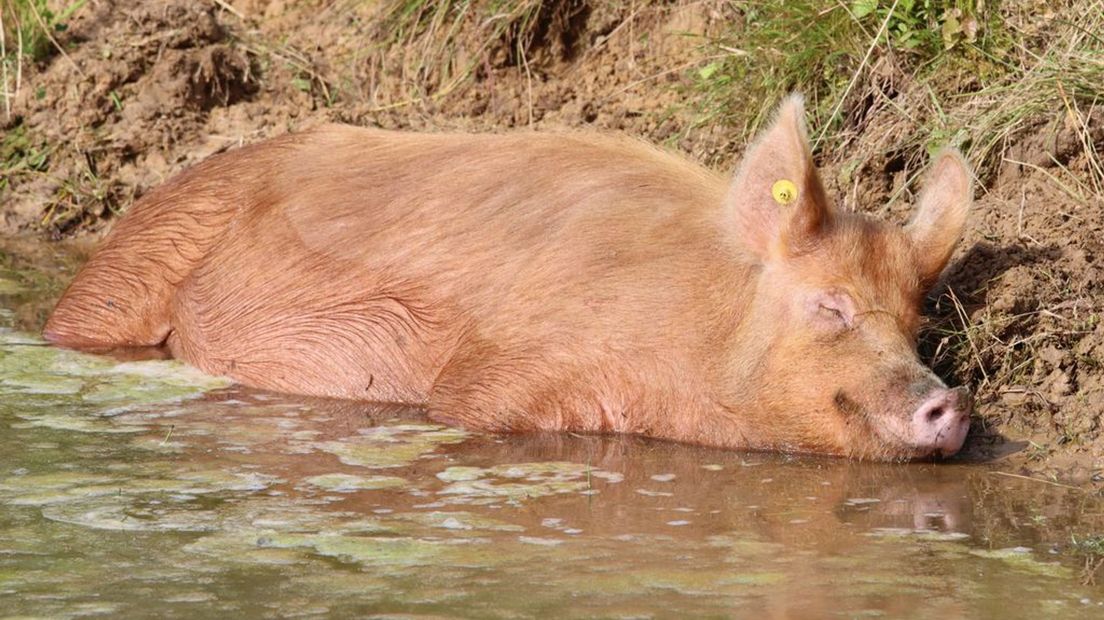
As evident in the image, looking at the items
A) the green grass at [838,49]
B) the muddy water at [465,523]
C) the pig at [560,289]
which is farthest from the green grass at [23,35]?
the green grass at [838,49]

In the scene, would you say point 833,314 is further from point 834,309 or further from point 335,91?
point 335,91

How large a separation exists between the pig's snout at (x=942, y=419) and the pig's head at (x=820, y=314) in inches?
1.4

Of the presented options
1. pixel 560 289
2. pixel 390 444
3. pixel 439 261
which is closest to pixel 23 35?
pixel 439 261

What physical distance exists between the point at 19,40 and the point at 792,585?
689cm

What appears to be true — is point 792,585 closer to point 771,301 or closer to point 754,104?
point 771,301

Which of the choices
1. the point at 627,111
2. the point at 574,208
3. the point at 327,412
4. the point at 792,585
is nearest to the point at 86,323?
the point at 327,412

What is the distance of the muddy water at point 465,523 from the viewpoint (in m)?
4.40

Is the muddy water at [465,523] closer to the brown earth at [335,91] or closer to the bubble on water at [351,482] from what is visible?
the bubble on water at [351,482]

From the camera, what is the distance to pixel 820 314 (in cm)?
614

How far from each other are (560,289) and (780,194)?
90 centimetres

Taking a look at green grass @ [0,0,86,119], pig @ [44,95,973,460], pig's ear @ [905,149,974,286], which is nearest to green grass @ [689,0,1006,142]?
pig @ [44,95,973,460]

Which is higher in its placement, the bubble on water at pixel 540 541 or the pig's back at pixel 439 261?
the pig's back at pixel 439 261

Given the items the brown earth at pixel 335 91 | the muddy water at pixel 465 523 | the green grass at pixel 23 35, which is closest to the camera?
the muddy water at pixel 465 523

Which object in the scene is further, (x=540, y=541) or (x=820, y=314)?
(x=820, y=314)
